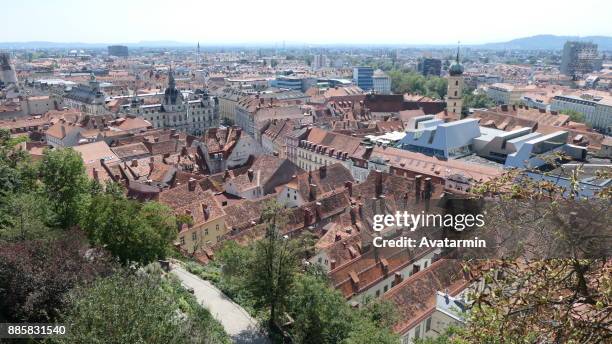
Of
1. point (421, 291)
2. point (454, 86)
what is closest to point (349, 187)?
point (421, 291)

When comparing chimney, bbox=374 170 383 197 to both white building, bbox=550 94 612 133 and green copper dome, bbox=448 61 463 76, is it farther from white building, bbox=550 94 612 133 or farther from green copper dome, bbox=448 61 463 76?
white building, bbox=550 94 612 133

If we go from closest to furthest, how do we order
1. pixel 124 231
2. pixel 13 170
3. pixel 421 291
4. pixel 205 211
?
pixel 124 231 → pixel 421 291 → pixel 13 170 → pixel 205 211

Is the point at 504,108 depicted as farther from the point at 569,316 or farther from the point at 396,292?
the point at 569,316

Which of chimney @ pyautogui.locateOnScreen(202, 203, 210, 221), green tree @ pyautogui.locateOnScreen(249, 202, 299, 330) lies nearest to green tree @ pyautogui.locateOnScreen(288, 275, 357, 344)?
green tree @ pyautogui.locateOnScreen(249, 202, 299, 330)

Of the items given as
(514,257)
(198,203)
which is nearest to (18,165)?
(198,203)

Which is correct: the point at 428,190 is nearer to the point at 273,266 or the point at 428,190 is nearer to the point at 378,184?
the point at 378,184
